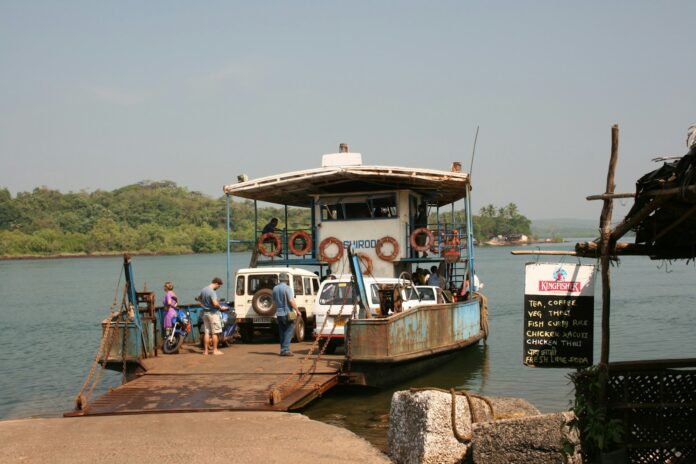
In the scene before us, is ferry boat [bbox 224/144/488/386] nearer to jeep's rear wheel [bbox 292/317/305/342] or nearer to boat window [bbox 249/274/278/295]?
boat window [bbox 249/274/278/295]

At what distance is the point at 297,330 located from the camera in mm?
17797

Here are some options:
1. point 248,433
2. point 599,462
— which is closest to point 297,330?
point 248,433

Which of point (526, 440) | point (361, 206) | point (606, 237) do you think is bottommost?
point (526, 440)

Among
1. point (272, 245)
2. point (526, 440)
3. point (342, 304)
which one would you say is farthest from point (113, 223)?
point (526, 440)

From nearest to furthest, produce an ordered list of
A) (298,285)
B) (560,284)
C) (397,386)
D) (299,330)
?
1. (560,284)
2. (397,386)
3. (299,330)
4. (298,285)

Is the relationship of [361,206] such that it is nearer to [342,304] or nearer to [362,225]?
[362,225]

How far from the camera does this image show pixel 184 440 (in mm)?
9586

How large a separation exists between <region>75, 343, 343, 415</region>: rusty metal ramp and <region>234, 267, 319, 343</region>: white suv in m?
2.00

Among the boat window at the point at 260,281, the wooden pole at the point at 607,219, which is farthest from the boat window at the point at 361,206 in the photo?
the wooden pole at the point at 607,219

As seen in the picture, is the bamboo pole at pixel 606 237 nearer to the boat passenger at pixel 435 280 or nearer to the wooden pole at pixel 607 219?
the wooden pole at pixel 607 219

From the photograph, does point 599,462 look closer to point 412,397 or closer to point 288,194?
point 412,397

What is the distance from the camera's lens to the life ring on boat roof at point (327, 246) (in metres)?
21.3

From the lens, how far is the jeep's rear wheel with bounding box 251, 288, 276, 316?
1775 cm

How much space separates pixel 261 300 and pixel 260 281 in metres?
0.57
